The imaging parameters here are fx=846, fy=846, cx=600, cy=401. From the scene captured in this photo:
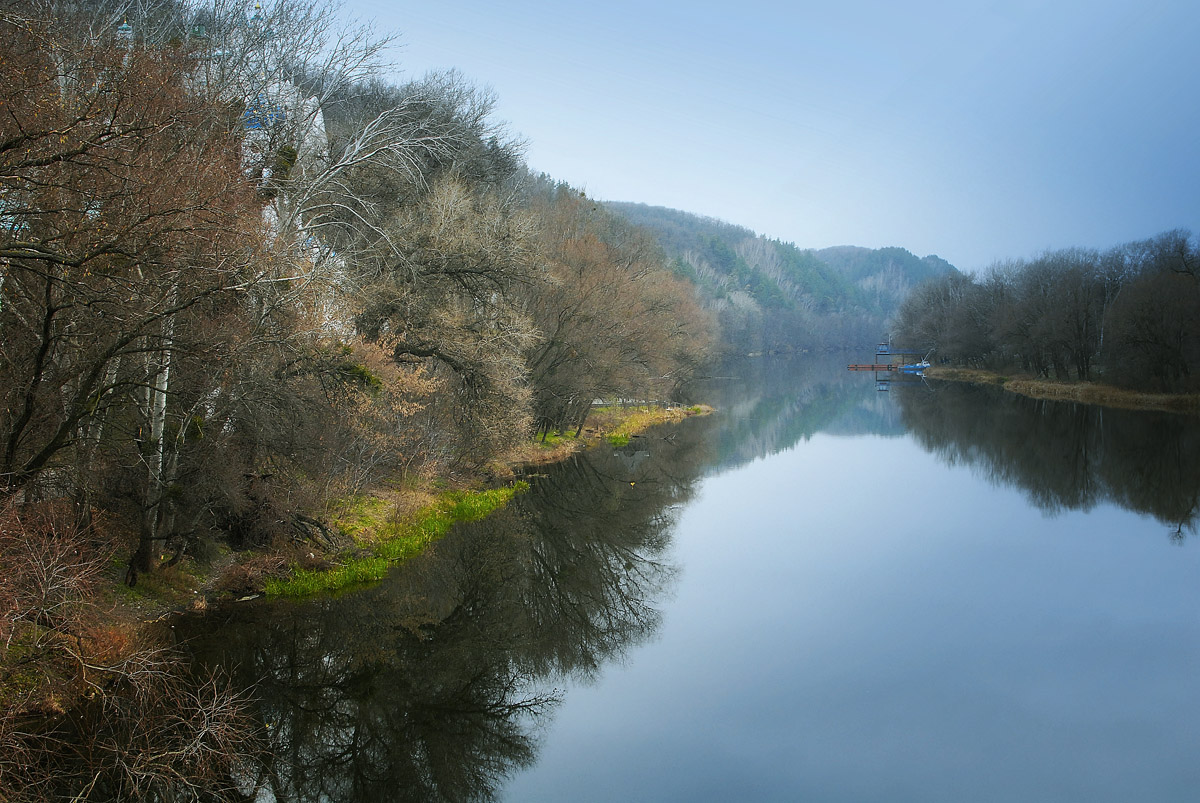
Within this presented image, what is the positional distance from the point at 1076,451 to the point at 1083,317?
2931 centimetres

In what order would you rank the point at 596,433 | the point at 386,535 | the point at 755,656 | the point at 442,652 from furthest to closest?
the point at 596,433 → the point at 386,535 → the point at 755,656 → the point at 442,652

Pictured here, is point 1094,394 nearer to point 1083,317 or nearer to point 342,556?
point 1083,317

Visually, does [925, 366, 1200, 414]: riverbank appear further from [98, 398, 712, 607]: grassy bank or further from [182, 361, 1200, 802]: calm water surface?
[98, 398, 712, 607]: grassy bank

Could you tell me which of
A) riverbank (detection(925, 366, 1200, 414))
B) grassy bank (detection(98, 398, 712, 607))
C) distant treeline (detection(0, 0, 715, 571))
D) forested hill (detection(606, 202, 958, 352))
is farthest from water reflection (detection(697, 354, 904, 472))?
forested hill (detection(606, 202, 958, 352))

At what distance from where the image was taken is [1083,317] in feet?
186

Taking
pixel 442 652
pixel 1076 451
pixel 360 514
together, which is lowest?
pixel 442 652

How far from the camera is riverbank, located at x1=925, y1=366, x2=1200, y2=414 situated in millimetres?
44844

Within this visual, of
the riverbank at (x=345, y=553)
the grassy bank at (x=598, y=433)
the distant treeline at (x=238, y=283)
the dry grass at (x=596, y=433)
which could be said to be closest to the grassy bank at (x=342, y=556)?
the riverbank at (x=345, y=553)

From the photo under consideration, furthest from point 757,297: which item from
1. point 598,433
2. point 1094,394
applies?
point 598,433

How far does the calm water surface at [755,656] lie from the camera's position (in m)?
9.13

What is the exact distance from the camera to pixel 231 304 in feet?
45.2

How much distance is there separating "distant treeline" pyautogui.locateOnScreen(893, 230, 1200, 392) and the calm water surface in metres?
26.1

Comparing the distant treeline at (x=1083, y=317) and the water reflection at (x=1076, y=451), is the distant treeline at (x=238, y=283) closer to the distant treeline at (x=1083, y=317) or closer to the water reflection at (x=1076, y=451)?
the water reflection at (x=1076, y=451)

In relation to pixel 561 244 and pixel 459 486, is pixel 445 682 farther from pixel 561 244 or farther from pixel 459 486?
pixel 561 244
